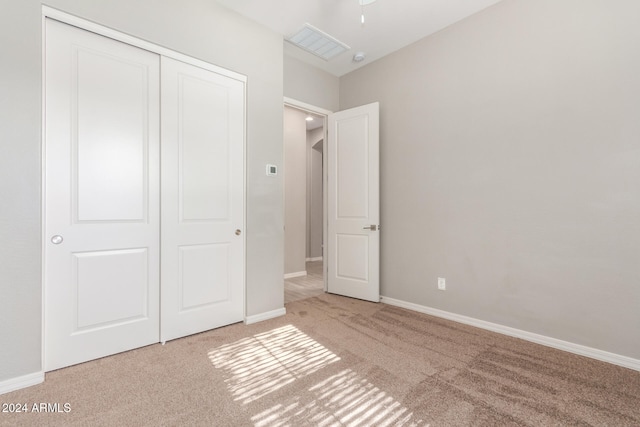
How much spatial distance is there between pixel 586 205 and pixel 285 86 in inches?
126

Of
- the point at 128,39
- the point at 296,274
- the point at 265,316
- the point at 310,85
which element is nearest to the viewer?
the point at 128,39

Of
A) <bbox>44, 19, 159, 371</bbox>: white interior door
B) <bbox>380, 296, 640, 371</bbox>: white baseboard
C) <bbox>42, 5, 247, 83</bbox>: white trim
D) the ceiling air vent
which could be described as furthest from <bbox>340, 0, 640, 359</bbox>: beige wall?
<bbox>44, 19, 159, 371</bbox>: white interior door

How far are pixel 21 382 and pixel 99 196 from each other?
48.8 inches

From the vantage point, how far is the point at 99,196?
2199mm

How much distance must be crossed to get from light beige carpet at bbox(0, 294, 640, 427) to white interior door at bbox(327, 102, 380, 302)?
1.13 metres

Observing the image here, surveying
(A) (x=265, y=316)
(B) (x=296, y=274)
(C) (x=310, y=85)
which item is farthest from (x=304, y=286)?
(C) (x=310, y=85)

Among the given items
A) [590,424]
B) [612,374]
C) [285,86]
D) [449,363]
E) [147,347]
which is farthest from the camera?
[285,86]

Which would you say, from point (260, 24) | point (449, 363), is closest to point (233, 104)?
point (260, 24)

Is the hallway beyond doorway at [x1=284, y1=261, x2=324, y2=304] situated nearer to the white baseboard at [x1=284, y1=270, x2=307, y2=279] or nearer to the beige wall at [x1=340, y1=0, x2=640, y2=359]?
the white baseboard at [x1=284, y1=270, x2=307, y2=279]

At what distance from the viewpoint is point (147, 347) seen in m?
2.40

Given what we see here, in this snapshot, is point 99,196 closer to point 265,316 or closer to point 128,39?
point 128,39

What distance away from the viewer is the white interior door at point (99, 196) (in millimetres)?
2029

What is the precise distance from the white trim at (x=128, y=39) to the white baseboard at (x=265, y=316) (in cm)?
236

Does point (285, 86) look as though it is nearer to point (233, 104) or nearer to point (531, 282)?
point (233, 104)
